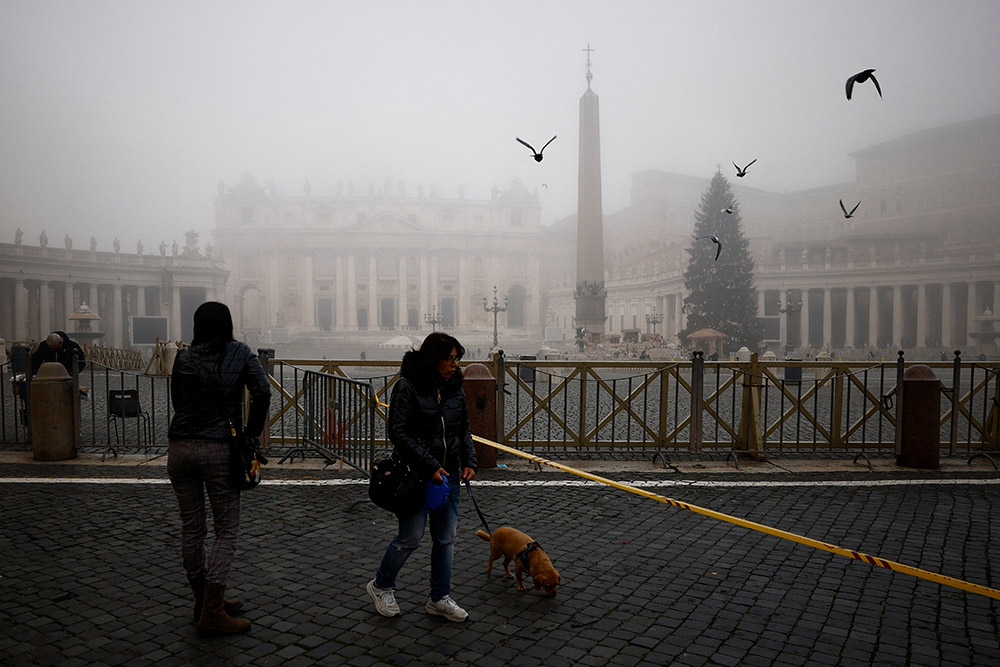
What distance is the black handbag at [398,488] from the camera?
11.6 ft

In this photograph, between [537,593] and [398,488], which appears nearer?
[398,488]

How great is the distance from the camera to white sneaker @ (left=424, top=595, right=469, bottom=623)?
145 inches

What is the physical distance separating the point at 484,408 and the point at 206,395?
14.0 feet

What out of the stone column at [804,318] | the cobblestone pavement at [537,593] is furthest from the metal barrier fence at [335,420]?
the stone column at [804,318]

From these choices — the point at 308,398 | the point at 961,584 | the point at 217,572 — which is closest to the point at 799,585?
the point at 961,584

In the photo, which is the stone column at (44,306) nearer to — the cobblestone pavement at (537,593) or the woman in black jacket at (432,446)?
the cobblestone pavement at (537,593)

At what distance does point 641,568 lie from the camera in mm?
4520

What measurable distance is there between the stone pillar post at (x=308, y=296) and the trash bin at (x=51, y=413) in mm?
80623

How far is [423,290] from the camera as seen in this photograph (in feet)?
294

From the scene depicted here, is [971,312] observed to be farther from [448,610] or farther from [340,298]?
[340,298]

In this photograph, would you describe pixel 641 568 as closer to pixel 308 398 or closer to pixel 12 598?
pixel 12 598

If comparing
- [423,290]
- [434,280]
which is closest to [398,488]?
[423,290]

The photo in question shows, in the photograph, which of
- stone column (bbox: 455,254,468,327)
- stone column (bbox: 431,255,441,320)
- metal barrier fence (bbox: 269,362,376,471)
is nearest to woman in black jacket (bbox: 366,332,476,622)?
metal barrier fence (bbox: 269,362,376,471)

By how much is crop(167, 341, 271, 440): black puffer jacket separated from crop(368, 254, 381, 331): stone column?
83.0m
